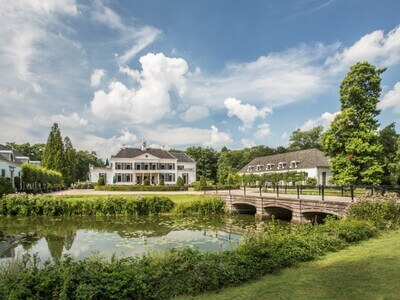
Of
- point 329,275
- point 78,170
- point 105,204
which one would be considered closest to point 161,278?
point 329,275

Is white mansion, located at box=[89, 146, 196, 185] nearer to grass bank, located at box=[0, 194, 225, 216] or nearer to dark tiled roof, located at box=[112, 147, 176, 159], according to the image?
dark tiled roof, located at box=[112, 147, 176, 159]

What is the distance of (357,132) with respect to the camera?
23.6 m

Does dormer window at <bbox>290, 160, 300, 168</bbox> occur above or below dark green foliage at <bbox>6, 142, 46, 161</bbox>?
below

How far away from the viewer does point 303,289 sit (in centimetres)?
573

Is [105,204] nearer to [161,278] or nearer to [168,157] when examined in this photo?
[161,278]

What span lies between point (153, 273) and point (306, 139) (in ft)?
237

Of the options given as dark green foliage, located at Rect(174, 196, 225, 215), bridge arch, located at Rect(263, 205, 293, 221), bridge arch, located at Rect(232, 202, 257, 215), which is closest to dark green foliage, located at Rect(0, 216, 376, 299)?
bridge arch, located at Rect(263, 205, 293, 221)

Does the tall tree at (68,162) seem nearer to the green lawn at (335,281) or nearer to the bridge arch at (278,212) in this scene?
the bridge arch at (278,212)

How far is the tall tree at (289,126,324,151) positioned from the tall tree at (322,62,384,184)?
4869 centimetres

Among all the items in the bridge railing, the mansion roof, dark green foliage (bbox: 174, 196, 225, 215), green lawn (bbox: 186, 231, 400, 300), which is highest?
the mansion roof

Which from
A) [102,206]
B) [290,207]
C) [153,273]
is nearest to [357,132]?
[290,207]

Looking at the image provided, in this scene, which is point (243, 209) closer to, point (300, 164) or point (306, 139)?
point (300, 164)

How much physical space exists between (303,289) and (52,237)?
14.1 metres

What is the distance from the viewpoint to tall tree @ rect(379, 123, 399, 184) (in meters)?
32.7
